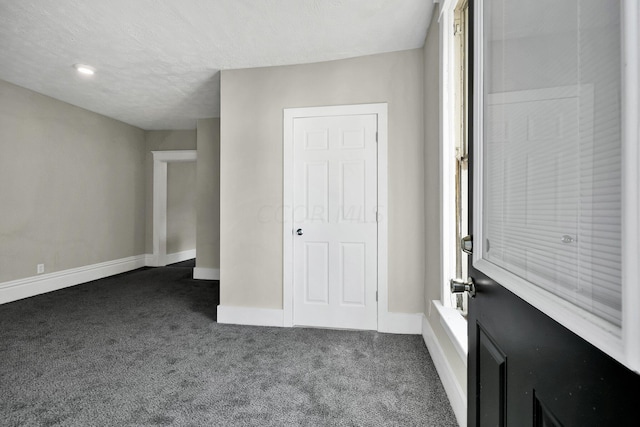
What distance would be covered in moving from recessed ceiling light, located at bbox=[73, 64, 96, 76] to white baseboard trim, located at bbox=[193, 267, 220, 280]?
2980 mm

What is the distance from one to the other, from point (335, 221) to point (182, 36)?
6.70 feet

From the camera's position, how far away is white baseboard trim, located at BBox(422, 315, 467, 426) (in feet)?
5.08

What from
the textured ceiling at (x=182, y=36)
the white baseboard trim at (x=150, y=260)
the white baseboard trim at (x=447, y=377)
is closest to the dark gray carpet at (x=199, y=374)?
the white baseboard trim at (x=447, y=377)

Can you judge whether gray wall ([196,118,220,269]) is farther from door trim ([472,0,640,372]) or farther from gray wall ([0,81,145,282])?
door trim ([472,0,640,372])

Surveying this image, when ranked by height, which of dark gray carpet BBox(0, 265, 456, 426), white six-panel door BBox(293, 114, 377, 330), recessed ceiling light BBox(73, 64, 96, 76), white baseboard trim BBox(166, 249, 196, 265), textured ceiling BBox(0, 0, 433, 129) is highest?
recessed ceiling light BBox(73, 64, 96, 76)

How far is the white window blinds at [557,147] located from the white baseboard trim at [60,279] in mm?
5033

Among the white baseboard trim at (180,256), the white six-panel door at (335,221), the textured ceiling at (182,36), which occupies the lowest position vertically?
the white baseboard trim at (180,256)

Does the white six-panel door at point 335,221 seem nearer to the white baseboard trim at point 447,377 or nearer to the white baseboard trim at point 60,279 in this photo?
the white baseboard trim at point 447,377

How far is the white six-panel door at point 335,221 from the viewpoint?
2.85 meters

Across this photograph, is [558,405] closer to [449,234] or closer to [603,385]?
[603,385]

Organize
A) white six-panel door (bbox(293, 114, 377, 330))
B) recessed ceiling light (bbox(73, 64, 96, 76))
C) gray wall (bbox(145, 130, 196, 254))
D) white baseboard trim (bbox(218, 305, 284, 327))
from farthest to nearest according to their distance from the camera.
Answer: gray wall (bbox(145, 130, 196, 254))
recessed ceiling light (bbox(73, 64, 96, 76))
white baseboard trim (bbox(218, 305, 284, 327))
white six-panel door (bbox(293, 114, 377, 330))

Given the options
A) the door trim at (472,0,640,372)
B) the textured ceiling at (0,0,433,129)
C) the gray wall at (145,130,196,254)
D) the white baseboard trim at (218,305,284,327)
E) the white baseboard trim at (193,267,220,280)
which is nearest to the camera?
the door trim at (472,0,640,372)

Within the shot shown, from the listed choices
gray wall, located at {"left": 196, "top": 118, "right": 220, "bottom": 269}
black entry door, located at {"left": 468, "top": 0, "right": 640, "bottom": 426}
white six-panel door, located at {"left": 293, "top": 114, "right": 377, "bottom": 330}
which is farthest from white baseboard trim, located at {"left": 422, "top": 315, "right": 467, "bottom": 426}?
gray wall, located at {"left": 196, "top": 118, "right": 220, "bottom": 269}

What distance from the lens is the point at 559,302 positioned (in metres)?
0.50
